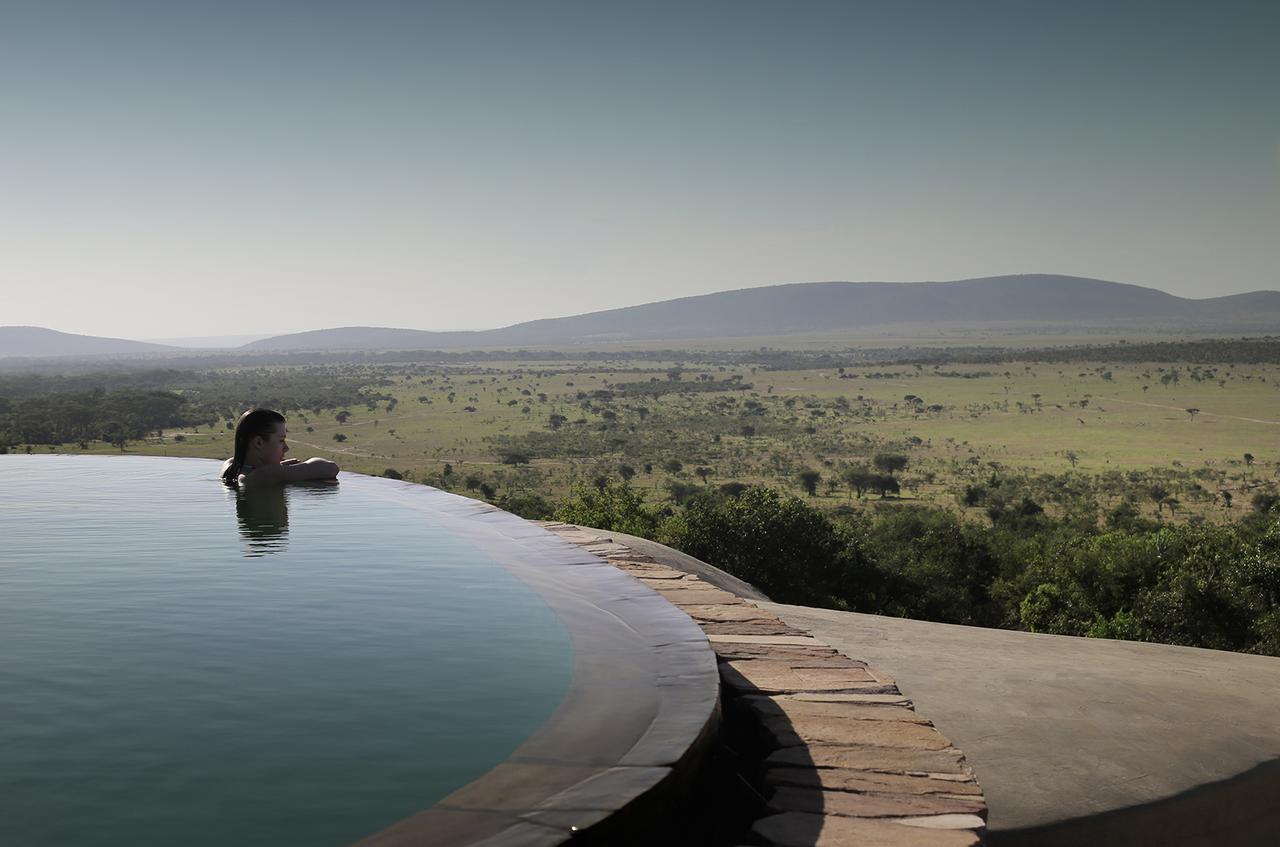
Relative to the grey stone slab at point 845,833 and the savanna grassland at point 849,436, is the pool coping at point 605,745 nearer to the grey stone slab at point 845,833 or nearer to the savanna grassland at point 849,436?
the grey stone slab at point 845,833

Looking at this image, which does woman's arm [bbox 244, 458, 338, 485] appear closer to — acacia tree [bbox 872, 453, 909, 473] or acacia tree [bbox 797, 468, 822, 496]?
acacia tree [bbox 797, 468, 822, 496]

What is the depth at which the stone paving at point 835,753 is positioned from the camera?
14.8ft

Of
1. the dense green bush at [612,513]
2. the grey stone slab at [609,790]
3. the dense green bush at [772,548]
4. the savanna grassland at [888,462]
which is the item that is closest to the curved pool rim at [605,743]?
the grey stone slab at [609,790]

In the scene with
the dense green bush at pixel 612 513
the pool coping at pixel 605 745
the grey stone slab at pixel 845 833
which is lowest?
the dense green bush at pixel 612 513

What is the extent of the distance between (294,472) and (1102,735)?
10.7 m

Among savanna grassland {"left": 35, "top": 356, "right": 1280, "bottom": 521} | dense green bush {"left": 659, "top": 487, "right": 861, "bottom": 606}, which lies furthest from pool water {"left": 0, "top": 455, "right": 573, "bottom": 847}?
savanna grassland {"left": 35, "top": 356, "right": 1280, "bottom": 521}

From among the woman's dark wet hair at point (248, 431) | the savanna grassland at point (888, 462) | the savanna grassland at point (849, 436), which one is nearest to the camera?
the woman's dark wet hair at point (248, 431)

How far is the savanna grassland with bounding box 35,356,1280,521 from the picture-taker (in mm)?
80875

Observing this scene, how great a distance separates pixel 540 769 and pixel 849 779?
149 centimetres

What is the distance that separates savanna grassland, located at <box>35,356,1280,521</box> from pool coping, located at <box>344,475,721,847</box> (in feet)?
189

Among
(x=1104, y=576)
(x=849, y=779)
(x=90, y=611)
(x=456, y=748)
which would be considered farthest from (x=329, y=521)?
(x=1104, y=576)

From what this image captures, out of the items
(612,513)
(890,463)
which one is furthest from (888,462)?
(612,513)

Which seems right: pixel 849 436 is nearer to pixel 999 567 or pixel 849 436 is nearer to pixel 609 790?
pixel 999 567

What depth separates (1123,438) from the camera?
359 ft
